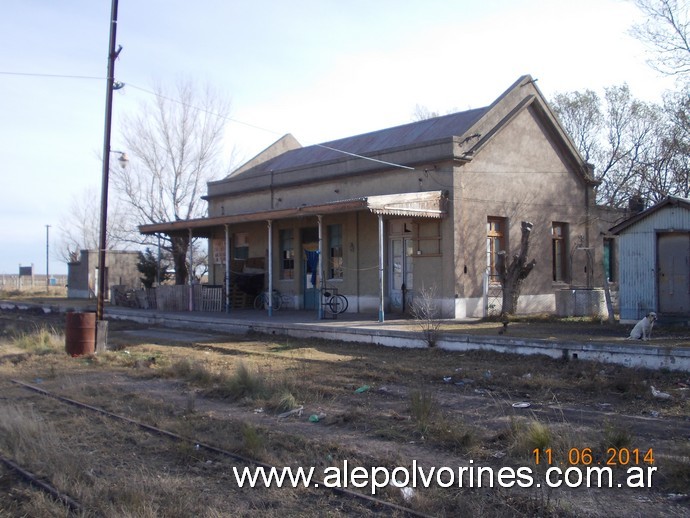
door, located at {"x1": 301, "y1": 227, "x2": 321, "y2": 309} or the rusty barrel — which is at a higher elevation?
door, located at {"x1": 301, "y1": 227, "x2": 321, "y2": 309}

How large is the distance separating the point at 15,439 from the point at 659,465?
6.84 m

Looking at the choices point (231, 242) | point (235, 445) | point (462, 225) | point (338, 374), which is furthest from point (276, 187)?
point (235, 445)

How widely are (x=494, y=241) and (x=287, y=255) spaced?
8.07 metres

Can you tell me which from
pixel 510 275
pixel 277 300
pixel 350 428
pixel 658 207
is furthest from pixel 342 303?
pixel 350 428

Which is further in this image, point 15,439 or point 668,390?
point 668,390

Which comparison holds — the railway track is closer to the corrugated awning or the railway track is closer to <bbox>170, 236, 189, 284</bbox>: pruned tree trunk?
the corrugated awning

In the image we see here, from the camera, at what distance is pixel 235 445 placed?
7.29 m

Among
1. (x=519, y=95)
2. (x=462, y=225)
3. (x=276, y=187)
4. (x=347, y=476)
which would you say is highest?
(x=519, y=95)

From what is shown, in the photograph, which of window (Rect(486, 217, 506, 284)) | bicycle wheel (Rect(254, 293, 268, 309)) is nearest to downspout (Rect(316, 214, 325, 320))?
bicycle wheel (Rect(254, 293, 268, 309))

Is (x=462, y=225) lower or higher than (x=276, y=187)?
lower

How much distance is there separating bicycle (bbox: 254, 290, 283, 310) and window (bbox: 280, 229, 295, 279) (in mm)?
842

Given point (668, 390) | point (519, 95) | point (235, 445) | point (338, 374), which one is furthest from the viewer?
point (519, 95)

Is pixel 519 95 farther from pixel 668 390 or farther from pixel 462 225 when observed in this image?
pixel 668 390

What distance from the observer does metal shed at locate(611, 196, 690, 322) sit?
631 inches
